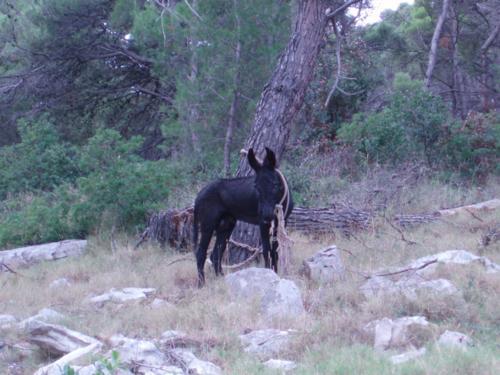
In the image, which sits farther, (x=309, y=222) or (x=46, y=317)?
(x=309, y=222)

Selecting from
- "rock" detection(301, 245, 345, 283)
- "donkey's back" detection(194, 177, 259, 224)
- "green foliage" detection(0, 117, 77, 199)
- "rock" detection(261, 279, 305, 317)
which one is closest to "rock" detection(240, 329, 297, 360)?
"rock" detection(261, 279, 305, 317)

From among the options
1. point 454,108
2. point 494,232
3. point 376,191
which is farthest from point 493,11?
point 494,232

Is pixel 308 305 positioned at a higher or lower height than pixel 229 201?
lower

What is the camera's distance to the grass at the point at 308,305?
607cm

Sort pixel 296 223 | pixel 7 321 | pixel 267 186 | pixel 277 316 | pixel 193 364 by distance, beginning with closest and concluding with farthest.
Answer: pixel 193 364
pixel 277 316
pixel 7 321
pixel 267 186
pixel 296 223

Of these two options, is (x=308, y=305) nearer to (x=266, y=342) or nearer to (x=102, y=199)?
(x=266, y=342)

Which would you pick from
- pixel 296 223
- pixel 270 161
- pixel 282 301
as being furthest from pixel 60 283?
pixel 296 223

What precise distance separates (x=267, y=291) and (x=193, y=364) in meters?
2.08

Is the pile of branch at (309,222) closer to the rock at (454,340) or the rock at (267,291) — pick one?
the rock at (267,291)

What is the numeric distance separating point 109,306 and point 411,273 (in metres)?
3.60

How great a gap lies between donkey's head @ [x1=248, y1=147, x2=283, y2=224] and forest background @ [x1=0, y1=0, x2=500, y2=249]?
2049 mm

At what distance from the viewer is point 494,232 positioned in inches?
426

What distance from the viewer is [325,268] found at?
30.4 ft

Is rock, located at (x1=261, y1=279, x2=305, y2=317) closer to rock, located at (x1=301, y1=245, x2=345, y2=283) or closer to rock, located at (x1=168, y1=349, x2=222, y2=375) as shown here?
rock, located at (x1=301, y1=245, x2=345, y2=283)
